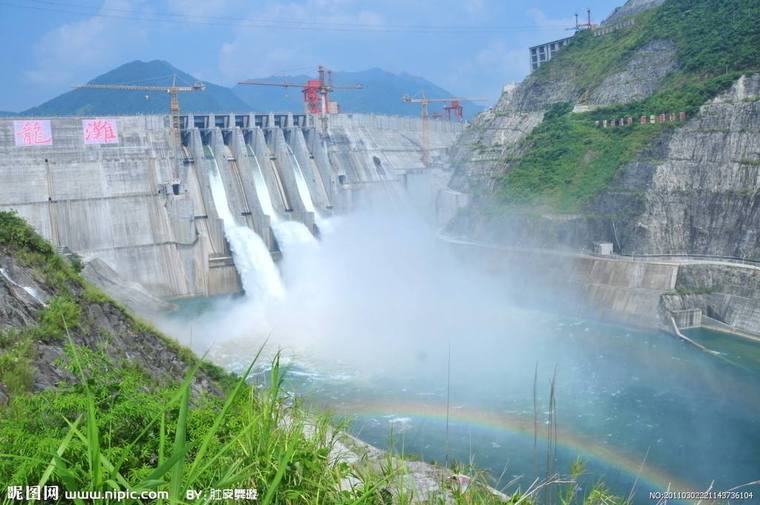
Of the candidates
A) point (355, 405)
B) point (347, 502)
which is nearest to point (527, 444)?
point (355, 405)

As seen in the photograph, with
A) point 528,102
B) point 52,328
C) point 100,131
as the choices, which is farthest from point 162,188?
point 528,102

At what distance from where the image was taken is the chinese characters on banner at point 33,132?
35812 millimetres

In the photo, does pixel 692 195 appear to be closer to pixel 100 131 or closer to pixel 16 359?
pixel 100 131

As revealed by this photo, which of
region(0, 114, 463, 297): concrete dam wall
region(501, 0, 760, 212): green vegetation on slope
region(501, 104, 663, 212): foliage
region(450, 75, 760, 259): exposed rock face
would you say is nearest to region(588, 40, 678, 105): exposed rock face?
region(501, 0, 760, 212): green vegetation on slope

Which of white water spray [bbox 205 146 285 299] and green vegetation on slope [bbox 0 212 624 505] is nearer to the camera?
green vegetation on slope [bbox 0 212 624 505]

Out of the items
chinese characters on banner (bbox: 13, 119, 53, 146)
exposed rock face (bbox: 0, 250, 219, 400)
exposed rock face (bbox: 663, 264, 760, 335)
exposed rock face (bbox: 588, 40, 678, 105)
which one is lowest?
exposed rock face (bbox: 663, 264, 760, 335)

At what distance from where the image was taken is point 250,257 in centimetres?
4022

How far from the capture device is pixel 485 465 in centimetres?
1853

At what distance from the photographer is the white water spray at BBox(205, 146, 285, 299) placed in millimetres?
39375

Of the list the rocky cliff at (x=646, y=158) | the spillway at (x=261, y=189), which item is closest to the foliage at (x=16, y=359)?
the rocky cliff at (x=646, y=158)

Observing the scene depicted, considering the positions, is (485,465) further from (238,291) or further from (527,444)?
(238,291)

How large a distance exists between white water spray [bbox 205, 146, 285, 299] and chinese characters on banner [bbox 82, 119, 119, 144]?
19.9 ft

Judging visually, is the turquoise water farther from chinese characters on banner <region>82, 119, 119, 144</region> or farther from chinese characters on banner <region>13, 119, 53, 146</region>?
chinese characters on banner <region>13, 119, 53, 146</region>

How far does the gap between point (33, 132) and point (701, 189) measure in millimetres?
33950
